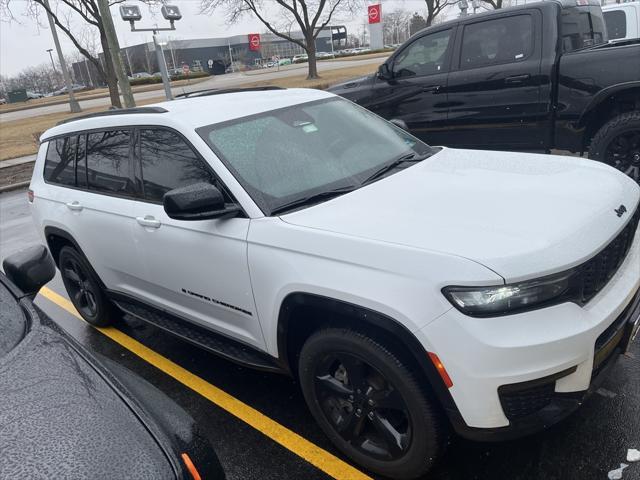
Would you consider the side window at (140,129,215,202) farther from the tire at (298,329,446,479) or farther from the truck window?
the truck window

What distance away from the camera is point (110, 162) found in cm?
373

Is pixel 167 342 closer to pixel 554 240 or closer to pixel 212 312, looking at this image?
pixel 212 312

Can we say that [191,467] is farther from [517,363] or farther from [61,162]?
[61,162]

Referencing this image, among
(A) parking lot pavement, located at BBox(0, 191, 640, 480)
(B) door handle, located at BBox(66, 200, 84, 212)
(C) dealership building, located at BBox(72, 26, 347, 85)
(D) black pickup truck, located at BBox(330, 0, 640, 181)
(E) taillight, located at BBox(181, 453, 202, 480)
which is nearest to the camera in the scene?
(E) taillight, located at BBox(181, 453, 202, 480)

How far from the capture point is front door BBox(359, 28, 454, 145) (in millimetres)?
6754

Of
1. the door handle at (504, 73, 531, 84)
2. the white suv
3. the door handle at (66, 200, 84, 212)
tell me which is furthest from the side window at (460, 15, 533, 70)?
the door handle at (66, 200, 84, 212)

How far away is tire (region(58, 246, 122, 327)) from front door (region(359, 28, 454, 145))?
4.53 meters

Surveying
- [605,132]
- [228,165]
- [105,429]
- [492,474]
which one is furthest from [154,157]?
[605,132]

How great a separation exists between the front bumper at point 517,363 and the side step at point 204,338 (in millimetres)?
1087

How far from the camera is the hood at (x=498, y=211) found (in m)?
2.09

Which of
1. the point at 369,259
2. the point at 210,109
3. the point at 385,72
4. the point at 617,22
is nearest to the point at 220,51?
the point at 617,22

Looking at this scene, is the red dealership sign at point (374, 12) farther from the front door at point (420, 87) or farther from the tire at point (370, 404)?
the tire at point (370, 404)

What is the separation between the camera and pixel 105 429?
1.66 m

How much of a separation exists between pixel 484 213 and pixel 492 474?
1.22m
